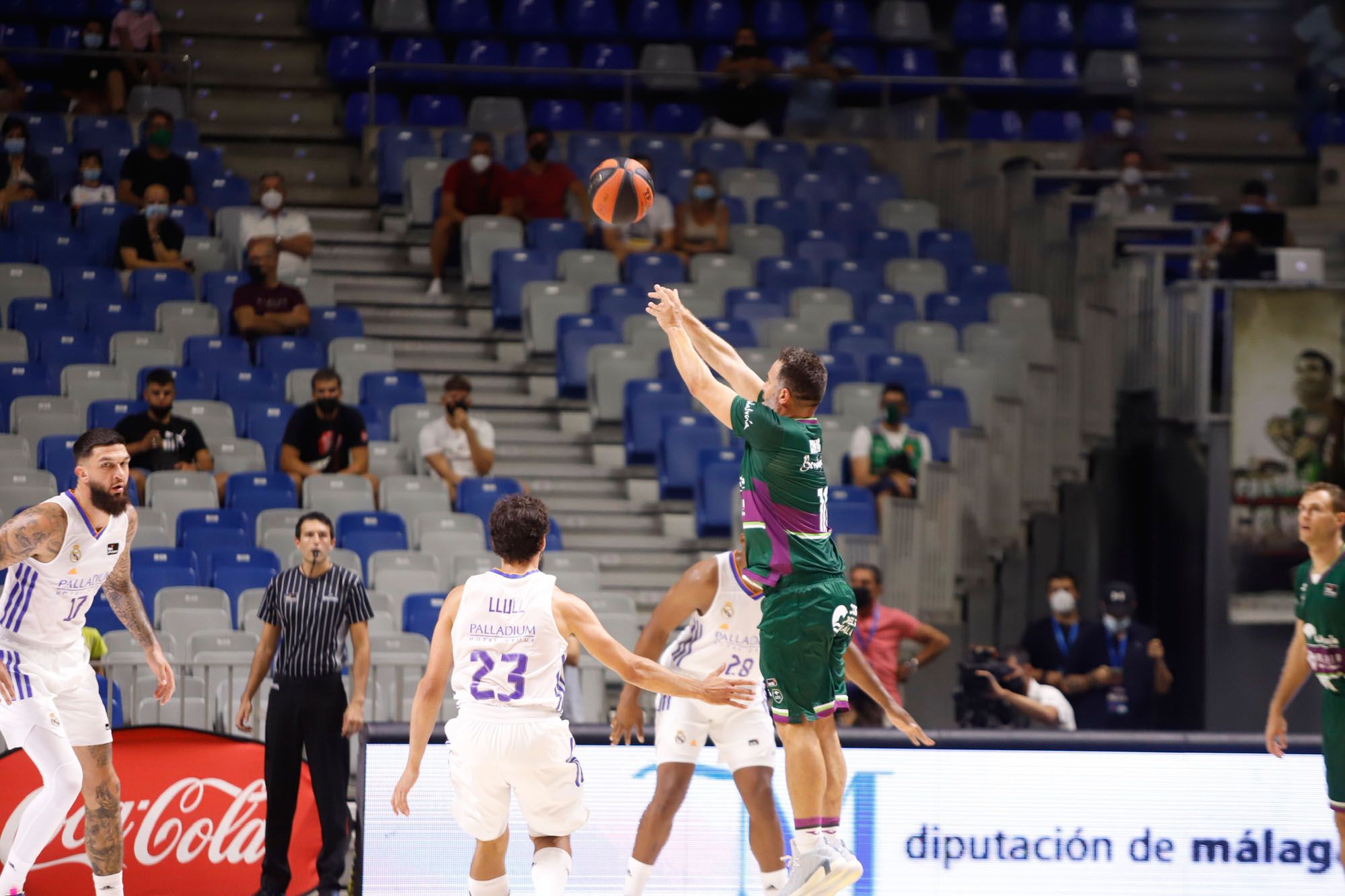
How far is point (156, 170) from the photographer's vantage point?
572 inches

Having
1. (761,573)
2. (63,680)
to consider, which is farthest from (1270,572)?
(63,680)

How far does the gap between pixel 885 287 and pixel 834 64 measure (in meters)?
2.96

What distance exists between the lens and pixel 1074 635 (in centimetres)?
1188

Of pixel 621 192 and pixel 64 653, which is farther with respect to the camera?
pixel 621 192

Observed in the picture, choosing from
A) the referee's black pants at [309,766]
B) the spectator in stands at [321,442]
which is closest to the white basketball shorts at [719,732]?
the referee's black pants at [309,766]

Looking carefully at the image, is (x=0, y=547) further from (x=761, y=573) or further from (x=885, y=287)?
(x=885, y=287)

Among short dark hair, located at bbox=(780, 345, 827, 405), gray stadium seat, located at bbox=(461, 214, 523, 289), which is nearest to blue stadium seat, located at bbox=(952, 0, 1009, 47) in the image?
gray stadium seat, located at bbox=(461, 214, 523, 289)

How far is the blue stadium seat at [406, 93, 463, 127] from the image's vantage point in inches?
687

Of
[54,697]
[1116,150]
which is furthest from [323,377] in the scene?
[1116,150]

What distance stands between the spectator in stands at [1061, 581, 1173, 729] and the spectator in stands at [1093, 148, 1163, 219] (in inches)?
216

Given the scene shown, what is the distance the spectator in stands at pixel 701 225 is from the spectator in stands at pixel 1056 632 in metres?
4.91

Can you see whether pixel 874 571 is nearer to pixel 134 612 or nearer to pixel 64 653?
pixel 134 612

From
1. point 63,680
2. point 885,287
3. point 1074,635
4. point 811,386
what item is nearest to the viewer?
point 811,386

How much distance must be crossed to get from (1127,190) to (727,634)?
10.1 meters
